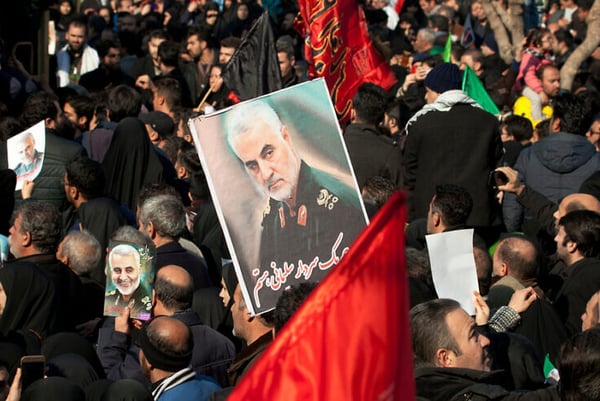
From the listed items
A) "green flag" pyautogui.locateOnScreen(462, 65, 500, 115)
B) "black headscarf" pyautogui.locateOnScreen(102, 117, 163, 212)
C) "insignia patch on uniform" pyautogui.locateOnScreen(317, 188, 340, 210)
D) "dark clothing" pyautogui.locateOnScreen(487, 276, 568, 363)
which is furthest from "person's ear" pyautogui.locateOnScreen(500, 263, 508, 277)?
"green flag" pyautogui.locateOnScreen(462, 65, 500, 115)

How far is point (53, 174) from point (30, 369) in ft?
12.5

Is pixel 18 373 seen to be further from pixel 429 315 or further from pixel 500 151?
pixel 500 151

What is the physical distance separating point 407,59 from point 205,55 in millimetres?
3484

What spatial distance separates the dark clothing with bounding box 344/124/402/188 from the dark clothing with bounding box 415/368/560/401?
4.21 metres

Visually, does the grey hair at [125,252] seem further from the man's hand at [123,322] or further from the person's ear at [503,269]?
the person's ear at [503,269]

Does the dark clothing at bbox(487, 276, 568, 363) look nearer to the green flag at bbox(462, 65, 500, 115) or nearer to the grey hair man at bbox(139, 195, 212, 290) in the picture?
the grey hair man at bbox(139, 195, 212, 290)

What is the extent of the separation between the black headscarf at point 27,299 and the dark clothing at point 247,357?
4.20 ft

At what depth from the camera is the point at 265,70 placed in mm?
10344

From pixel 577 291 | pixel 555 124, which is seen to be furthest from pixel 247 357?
pixel 555 124

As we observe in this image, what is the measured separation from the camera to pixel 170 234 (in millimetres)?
7344

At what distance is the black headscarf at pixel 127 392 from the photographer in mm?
4953

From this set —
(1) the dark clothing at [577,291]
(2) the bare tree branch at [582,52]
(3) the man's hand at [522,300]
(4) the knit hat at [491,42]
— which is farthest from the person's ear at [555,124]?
(4) the knit hat at [491,42]

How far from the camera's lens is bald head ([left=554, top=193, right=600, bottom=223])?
7910mm

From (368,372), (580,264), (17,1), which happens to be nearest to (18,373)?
(368,372)
